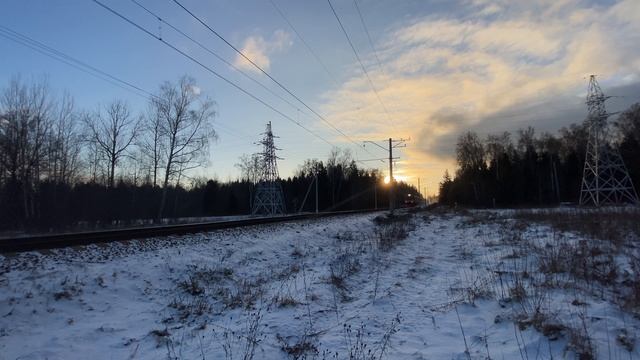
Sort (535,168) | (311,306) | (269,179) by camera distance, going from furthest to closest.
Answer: (535,168) → (269,179) → (311,306)

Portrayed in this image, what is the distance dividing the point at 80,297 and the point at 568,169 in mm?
98741

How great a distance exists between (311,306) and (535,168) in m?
99.7

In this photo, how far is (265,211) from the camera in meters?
64.2

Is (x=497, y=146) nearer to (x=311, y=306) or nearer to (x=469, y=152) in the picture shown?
(x=469, y=152)

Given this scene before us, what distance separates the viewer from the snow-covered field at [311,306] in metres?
6.48

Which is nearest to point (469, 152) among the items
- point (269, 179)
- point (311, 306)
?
point (269, 179)

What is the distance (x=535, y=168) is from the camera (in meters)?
95.8

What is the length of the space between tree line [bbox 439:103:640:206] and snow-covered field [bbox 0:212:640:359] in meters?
74.5

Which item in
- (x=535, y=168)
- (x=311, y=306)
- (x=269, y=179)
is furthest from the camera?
(x=535, y=168)

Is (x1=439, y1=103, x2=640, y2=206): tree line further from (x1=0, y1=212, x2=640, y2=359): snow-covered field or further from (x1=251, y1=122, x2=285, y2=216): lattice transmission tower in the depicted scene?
(x1=0, y1=212, x2=640, y2=359): snow-covered field

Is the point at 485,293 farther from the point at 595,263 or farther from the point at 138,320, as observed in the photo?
the point at 138,320

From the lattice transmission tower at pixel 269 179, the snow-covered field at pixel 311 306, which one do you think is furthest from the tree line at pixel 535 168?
the snow-covered field at pixel 311 306

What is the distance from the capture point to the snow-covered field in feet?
21.2

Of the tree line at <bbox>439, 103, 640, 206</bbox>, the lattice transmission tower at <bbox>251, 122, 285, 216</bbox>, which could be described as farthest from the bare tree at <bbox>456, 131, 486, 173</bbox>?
the lattice transmission tower at <bbox>251, 122, 285, 216</bbox>
